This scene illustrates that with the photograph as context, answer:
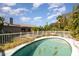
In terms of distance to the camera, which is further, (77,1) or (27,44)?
(27,44)

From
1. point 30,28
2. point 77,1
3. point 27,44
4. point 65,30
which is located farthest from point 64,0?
point 27,44

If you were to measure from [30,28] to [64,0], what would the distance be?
766 mm

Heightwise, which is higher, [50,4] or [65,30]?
[50,4]

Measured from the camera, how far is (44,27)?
3.46 meters

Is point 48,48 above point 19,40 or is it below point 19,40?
below

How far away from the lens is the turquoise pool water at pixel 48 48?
3.37 meters

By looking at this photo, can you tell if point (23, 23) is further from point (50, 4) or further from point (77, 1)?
point (77, 1)

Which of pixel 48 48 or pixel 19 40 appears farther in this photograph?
pixel 19 40

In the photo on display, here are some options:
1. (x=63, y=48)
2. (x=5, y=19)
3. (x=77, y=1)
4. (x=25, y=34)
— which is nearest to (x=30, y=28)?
(x=25, y=34)

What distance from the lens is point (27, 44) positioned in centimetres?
351

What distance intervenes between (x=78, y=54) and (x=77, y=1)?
2.94ft

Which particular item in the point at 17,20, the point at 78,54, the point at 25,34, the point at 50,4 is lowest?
the point at 78,54

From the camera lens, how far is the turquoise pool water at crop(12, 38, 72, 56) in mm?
3365

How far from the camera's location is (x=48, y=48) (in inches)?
133
